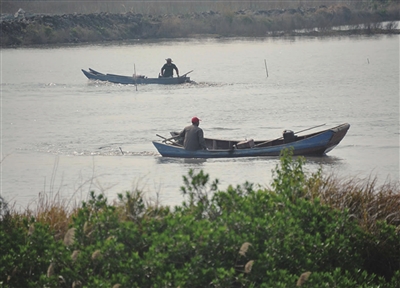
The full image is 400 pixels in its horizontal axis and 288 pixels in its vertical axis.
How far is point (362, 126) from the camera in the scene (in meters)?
31.4

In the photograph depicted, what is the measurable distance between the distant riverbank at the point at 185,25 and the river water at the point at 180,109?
9.40ft

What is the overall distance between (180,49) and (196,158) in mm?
46985

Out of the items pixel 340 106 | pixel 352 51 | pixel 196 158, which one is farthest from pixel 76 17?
pixel 196 158

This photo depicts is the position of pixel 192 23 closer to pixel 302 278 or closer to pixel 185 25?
pixel 185 25

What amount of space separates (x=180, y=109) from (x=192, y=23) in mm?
39779

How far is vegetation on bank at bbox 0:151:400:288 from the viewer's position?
884cm

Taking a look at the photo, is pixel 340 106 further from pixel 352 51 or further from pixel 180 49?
pixel 180 49

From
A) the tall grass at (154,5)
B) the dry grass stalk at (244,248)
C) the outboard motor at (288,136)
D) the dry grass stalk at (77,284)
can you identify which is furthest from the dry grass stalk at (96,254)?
the tall grass at (154,5)

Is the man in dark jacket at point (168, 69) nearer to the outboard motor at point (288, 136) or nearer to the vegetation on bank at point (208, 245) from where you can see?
the outboard motor at point (288, 136)

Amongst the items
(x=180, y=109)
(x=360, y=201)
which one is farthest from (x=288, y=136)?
(x=180, y=109)

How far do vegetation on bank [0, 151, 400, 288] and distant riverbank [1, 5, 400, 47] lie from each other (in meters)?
64.3

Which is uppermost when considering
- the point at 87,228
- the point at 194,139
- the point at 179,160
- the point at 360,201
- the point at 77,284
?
the point at 87,228

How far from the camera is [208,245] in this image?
9055 mm

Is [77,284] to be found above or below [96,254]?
below
